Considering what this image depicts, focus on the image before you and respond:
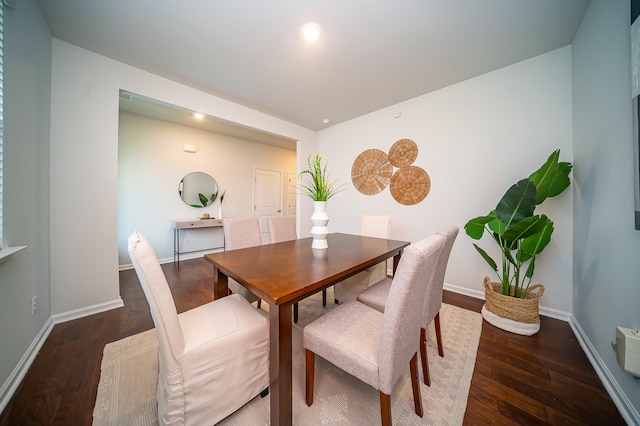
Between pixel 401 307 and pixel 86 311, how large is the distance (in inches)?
117

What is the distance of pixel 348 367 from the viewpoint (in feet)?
3.22

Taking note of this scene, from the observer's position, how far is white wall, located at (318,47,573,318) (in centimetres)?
200

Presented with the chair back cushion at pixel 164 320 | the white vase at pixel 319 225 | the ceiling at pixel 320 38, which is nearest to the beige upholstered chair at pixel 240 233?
the white vase at pixel 319 225

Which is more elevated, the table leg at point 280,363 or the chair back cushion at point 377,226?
the chair back cushion at point 377,226

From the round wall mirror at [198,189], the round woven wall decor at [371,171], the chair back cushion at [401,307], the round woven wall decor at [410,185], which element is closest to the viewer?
the chair back cushion at [401,307]

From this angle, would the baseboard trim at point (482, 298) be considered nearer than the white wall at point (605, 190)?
No

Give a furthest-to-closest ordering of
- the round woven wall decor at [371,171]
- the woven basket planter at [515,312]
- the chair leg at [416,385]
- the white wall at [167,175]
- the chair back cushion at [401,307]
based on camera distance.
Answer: the white wall at [167,175], the round woven wall decor at [371,171], the woven basket planter at [515,312], the chair leg at [416,385], the chair back cushion at [401,307]

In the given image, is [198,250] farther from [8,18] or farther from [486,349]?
[486,349]

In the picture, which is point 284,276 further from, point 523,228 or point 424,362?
point 523,228

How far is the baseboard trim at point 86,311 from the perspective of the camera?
191 cm

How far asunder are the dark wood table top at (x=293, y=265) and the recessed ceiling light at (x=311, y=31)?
1884 mm

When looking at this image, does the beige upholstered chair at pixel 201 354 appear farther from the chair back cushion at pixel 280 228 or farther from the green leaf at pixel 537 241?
the green leaf at pixel 537 241

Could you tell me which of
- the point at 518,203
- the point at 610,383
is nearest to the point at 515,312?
the point at 610,383

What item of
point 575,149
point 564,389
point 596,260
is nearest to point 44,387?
point 564,389
